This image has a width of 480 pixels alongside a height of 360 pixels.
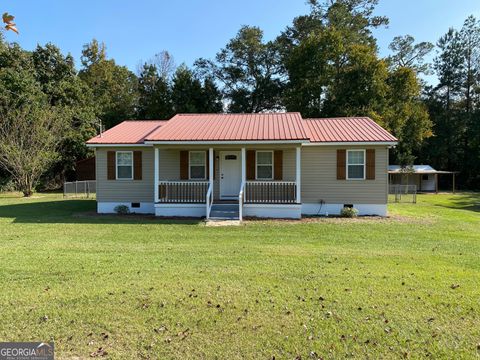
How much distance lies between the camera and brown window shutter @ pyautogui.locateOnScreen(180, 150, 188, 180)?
1405 centimetres

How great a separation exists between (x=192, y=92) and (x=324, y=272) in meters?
27.5

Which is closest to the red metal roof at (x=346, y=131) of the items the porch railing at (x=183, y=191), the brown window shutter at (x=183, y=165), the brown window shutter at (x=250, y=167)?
the brown window shutter at (x=250, y=167)

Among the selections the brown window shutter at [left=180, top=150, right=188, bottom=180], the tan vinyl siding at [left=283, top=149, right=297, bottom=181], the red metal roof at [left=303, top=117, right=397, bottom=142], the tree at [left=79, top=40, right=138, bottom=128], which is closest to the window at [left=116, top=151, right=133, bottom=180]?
the brown window shutter at [left=180, top=150, right=188, bottom=180]

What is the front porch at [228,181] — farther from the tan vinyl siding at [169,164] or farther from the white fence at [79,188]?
the white fence at [79,188]

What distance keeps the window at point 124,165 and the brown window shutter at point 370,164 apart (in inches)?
382

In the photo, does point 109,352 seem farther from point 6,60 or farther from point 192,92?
point 6,60

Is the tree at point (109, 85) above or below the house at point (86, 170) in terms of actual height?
above

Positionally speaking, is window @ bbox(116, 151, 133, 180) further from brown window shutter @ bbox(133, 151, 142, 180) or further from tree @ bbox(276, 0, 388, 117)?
tree @ bbox(276, 0, 388, 117)

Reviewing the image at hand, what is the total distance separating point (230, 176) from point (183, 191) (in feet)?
7.17

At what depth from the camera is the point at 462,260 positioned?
6785 mm

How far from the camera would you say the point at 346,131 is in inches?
568

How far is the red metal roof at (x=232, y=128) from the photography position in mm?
12766

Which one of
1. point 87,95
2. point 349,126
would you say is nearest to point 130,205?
point 349,126

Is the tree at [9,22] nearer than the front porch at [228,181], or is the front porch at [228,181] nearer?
the tree at [9,22]
